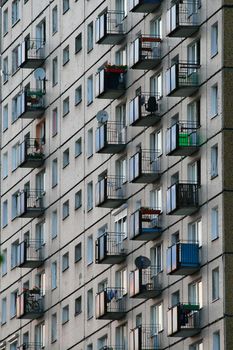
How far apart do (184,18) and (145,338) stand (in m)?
13.8

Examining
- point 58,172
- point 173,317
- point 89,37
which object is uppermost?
point 89,37

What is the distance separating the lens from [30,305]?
106938mm

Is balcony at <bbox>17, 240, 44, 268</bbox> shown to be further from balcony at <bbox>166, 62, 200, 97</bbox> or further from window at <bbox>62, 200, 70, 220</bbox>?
balcony at <bbox>166, 62, 200, 97</bbox>

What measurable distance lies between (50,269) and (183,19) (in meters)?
21.2

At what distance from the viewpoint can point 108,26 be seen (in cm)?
9956

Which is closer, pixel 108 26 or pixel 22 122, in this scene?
pixel 108 26

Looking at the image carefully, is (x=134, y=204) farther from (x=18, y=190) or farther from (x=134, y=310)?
(x=18, y=190)

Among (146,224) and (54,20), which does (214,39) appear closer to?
(146,224)

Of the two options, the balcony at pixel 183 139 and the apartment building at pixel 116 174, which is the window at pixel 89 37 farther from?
the balcony at pixel 183 139

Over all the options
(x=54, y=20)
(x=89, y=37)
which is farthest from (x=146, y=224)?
(x=54, y=20)

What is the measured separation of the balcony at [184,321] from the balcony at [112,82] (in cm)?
1344

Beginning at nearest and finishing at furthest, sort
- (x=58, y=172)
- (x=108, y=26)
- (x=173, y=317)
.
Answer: (x=173, y=317) → (x=108, y=26) → (x=58, y=172)

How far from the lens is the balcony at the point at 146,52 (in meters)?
93.2

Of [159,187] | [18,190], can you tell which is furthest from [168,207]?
[18,190]
